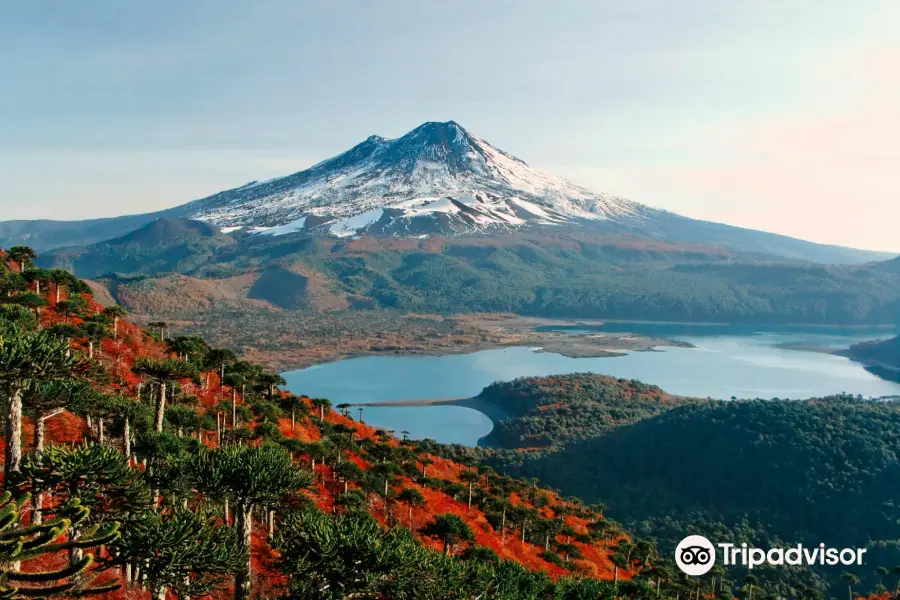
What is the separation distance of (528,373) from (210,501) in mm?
88308

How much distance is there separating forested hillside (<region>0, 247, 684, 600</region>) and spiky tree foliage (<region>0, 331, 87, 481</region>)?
0.10 ft

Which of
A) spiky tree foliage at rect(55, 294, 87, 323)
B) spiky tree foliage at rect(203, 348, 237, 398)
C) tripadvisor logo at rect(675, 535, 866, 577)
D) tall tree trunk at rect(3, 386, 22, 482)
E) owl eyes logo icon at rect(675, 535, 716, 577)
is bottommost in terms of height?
tripadvisor logo at rect(675, 535, 866, 577)

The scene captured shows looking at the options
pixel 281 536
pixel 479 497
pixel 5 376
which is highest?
pixel 5 376

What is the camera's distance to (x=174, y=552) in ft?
27.4

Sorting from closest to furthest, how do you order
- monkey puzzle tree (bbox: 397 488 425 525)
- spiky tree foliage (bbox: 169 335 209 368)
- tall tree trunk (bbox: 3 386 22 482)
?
tall tree trunk (bbox: 3 386 22 482) → monkey puzzle tree (bbox: 397 488 425 525) → spiky tree foliage (bbox: 169 335 209 368)

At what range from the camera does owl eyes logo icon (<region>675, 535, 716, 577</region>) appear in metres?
28.4

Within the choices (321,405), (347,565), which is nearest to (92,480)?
(347,565)

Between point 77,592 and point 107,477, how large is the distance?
15.0ft

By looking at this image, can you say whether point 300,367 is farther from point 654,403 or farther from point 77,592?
point 77,592

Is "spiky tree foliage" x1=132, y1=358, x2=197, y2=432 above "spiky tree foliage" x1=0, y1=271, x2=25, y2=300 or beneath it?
beneath

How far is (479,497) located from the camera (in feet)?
98.0

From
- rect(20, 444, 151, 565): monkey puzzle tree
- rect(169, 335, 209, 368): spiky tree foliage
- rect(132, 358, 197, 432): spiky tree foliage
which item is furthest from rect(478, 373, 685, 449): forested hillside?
rect(20, 444, 151, 565): monkey puzzle tree

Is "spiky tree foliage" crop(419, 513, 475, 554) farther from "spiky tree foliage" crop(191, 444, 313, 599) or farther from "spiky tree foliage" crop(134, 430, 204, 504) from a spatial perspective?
"spiky tree foliage" crop(191, 444, 313, 599)

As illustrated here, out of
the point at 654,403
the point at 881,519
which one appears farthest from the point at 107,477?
the point at 654,403
